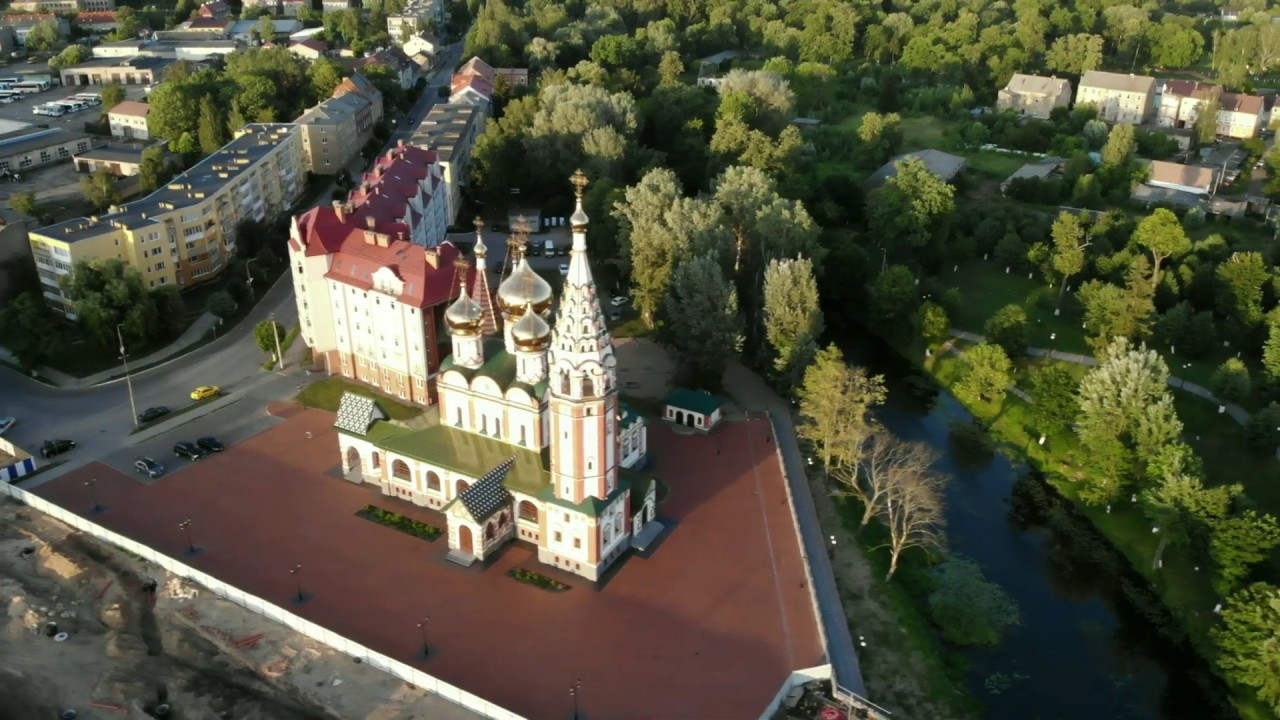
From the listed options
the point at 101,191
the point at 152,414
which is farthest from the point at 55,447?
the point at 101,191

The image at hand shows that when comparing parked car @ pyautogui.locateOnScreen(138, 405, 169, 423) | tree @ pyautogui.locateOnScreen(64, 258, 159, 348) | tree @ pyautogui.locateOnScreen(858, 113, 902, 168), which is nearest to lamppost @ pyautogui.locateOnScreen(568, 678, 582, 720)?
parked car @ pyautogui.locateOnScreen(138, 405, 169, 423)

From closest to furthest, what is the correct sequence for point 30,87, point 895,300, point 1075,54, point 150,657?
point 150,657 < point 895,300 < point 30,87 < point 1075,54

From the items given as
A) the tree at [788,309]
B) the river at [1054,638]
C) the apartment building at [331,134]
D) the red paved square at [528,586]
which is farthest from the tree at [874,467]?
the apartment building at [331,134]

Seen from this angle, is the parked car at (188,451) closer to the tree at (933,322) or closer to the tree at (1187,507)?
the tree at (933,322)

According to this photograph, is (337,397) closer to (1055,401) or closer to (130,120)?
(1055,401)

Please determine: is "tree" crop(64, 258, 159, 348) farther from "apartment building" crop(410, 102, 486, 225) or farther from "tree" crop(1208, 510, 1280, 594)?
"tree" crop(1208, 510, 1280, 594)
